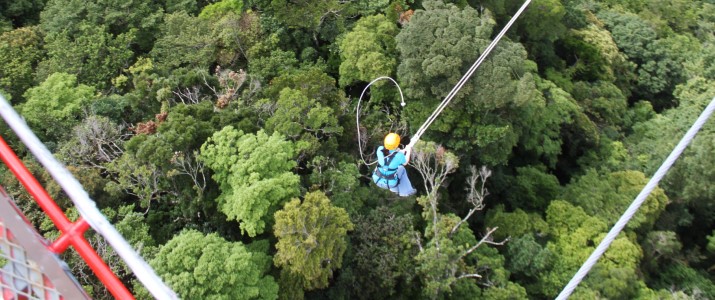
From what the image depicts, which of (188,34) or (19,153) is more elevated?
(188,34)

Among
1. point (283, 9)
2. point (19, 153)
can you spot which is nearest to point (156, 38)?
point (283, 9)

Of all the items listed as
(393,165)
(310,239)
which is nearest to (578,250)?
(393,165)

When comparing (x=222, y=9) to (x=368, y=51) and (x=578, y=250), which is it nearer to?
(x=368, y=51)

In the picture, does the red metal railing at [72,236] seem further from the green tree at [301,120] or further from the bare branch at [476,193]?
the bare branch at [476,193]

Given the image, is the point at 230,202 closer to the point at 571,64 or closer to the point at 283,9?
the point at 283,9

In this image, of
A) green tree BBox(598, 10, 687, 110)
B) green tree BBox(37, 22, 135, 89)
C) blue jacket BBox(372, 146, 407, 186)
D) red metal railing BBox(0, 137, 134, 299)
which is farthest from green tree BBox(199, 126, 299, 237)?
green tree BBox(598, 10, 687, 110)

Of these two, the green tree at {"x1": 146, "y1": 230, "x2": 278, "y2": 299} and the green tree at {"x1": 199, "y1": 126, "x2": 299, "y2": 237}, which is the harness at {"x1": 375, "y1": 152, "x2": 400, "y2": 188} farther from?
the green tree at {"x1": 146, "y1": 230, "x2": 278, "y2": 299}

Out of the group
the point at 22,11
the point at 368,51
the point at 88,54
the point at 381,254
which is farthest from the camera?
the point at 22,11

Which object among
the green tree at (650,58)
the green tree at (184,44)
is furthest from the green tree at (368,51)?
the green tree at (650,58)
